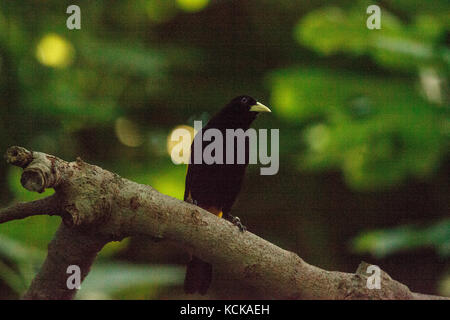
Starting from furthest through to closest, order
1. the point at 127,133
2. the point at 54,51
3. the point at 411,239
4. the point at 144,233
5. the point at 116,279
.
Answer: the point at 127,133
the point at 54,51
the point at 411,239
the point at 116,279
the point at 144,233

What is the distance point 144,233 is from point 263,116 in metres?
4.11

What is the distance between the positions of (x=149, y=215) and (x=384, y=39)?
3199mm

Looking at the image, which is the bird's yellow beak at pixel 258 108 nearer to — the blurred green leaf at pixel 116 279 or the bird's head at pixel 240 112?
the bird's head at pixel 240 112

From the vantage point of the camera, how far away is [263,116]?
6047 mm

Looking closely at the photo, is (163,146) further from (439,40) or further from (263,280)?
(263,280)

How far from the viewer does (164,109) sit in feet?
20.5

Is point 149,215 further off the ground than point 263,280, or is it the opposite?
point 149,215

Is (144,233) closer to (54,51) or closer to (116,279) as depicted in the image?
(116,279)

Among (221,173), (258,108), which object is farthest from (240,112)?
(221,173)

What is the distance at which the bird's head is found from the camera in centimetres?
327

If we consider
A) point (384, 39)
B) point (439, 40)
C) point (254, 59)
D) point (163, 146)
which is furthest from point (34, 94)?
point (439, 40)

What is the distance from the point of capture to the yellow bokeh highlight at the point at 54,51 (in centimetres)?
581

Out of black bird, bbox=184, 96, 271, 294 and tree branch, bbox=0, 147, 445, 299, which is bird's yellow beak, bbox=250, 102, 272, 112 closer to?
black bird, bbox=184, 96, 271, 294

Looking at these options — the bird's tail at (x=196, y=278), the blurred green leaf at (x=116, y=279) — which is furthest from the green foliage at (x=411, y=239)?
the bird's tail at (x=196, y=278)
